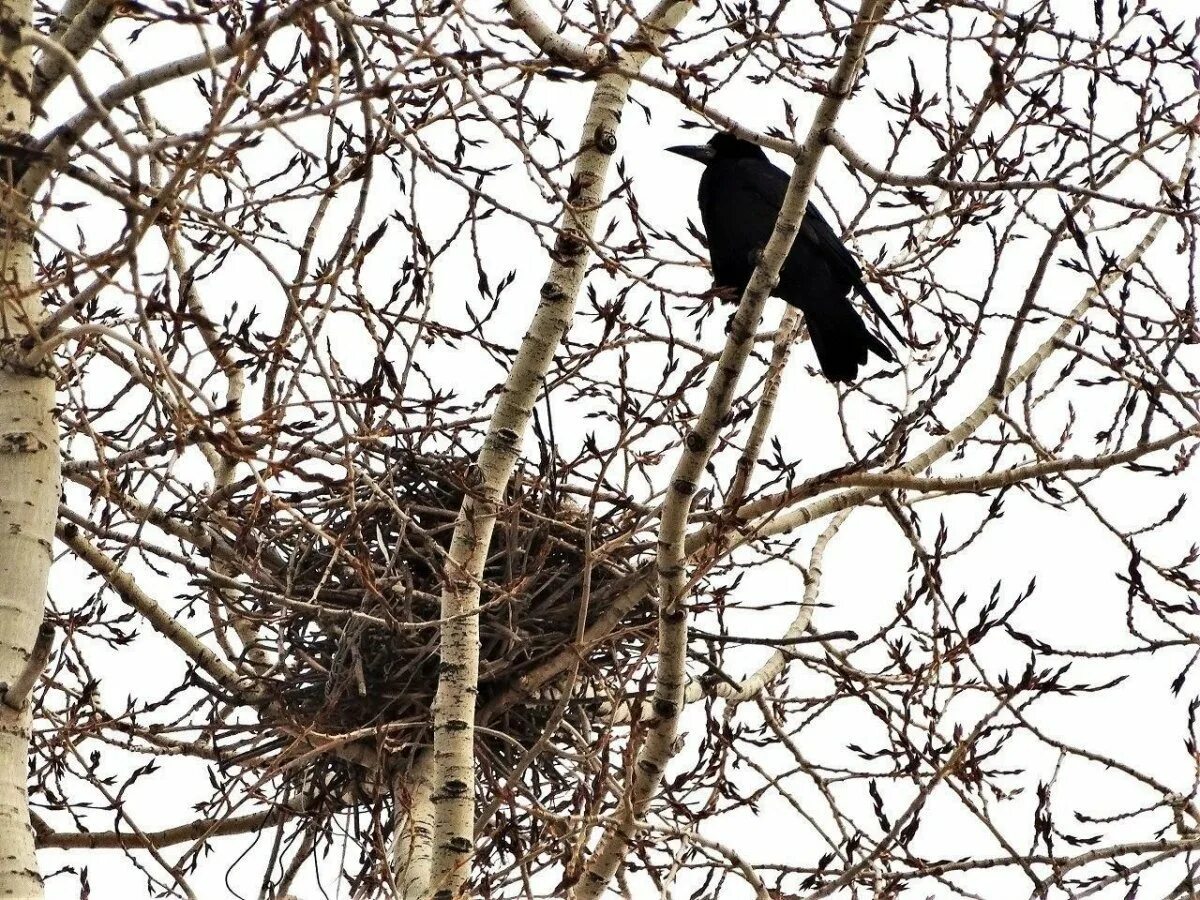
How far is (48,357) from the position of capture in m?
3.04

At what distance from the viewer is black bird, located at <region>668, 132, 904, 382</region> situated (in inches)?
195

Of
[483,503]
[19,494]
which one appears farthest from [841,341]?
[19,494]

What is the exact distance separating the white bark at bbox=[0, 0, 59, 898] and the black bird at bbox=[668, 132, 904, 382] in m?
2.14

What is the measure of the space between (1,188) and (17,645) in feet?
2.93

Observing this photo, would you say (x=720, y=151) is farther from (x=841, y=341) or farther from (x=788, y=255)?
(x=788, y=255)

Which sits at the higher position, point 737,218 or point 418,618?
point 737,218

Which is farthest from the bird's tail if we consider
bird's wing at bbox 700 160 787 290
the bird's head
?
the bird's head

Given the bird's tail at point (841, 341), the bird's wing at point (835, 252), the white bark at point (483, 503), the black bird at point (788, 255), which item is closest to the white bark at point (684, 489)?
the white bark at point (483, 503)

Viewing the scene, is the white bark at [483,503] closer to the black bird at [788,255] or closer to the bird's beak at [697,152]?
the black bird at [788,255]

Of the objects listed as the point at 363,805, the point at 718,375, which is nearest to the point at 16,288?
the point at 718,375

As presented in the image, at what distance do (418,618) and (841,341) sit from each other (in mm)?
1761

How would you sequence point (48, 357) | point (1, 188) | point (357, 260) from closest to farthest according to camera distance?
point (1, 188), point (48, 357), point (357, 260)

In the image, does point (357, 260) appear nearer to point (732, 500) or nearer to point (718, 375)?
point (718, 375)

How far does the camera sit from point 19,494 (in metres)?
2.96
